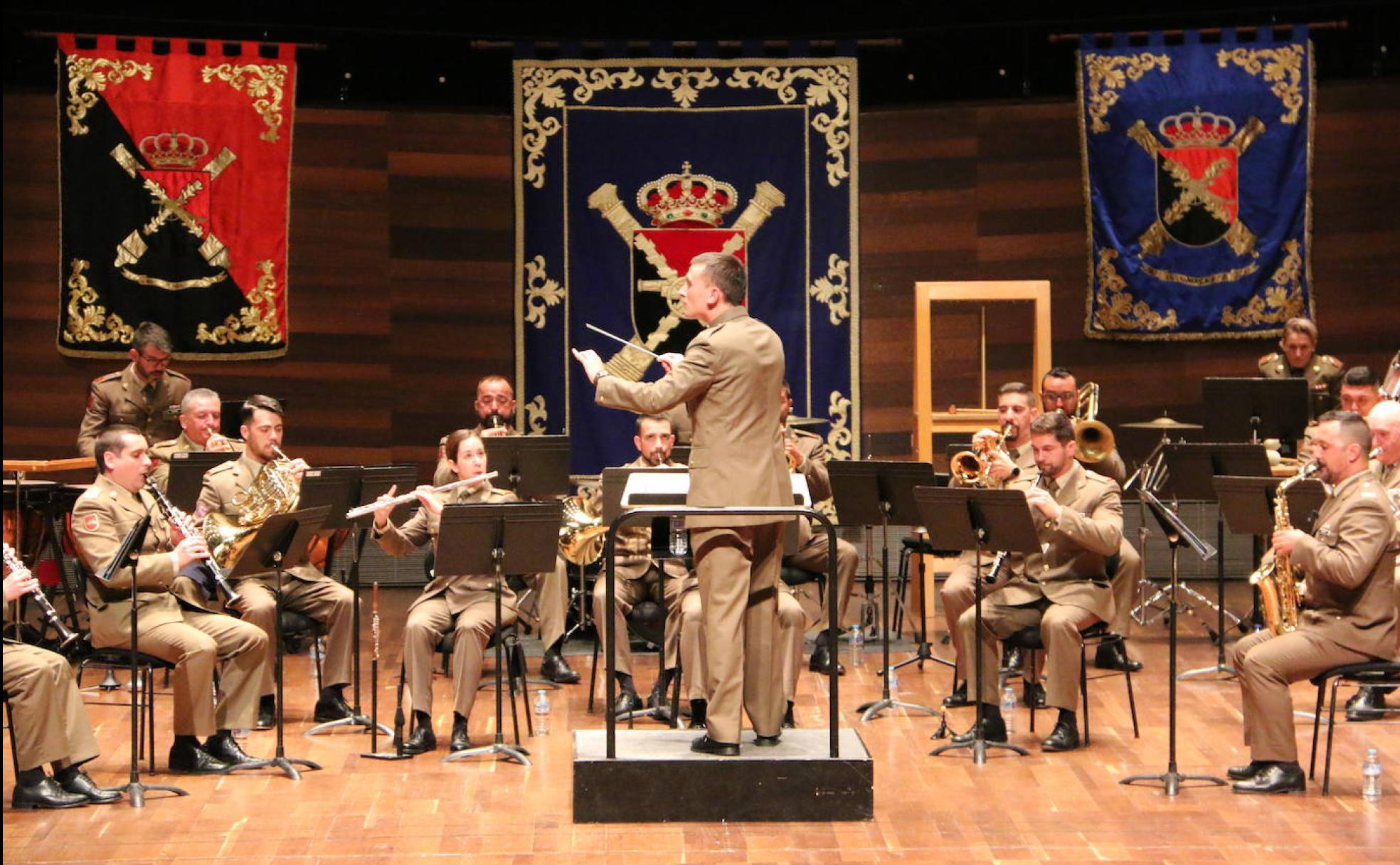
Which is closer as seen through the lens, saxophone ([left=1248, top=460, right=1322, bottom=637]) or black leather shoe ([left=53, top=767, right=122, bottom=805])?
black leather shoe ([left=53, top=767, right=122, bottom=805])

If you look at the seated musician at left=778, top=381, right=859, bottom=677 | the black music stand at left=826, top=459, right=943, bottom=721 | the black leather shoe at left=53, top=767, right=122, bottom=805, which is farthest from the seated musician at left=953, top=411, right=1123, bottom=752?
the black leather shoe at left=53, top=767, right=122, bottom=805

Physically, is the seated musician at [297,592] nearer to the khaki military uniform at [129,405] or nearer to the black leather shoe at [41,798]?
the black leather shoe at [41,798]

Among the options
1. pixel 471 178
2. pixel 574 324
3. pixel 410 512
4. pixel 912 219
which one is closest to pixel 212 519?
pixel 410 512

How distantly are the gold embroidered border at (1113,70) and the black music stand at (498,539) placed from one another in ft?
17.8

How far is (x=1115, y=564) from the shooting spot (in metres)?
6.97

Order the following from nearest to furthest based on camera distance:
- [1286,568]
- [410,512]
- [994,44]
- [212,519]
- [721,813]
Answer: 1. [721,813]
2. [1286,568]
3. [212,519]
4. [410,512]
5. [994,44]

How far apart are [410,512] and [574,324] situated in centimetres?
151

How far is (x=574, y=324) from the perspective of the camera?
9.81 m

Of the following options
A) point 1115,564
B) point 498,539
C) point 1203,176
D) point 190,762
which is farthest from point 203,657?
point 1203,176

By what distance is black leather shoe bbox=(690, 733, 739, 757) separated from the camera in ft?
17.3

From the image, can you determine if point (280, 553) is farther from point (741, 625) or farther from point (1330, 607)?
point (1330, 607)

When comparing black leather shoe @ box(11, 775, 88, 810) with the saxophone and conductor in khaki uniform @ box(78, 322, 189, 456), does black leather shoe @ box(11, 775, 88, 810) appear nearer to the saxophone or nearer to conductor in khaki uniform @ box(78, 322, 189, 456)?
conductor in khaki uniform @ box(78, 322, 189, 456)

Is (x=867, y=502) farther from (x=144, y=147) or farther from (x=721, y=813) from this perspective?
(x=144, y=147)

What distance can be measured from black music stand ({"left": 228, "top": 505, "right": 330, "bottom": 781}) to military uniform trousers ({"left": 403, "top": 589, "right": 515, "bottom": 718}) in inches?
18.5
